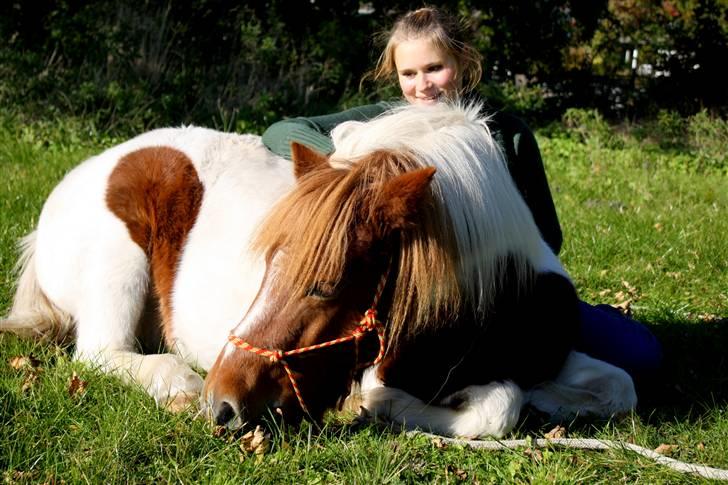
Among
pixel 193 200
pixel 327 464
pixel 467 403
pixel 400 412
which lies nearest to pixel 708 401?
pixel 467 403

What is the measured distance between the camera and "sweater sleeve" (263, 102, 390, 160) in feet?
→ 11.5

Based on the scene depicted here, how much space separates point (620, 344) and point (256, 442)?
1891 mm

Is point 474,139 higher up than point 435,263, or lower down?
higher up

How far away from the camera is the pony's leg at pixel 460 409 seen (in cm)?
279

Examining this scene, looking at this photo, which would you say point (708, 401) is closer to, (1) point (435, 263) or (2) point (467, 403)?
(2) point (467, 403)

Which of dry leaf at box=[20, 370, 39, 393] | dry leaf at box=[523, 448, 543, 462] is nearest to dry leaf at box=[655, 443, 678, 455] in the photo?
dry leaf at box=[523, 448, 543, 462]

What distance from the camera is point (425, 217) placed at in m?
2.49

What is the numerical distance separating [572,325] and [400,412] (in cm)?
85

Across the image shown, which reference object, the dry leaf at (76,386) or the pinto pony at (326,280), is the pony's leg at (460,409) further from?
the dry leaf at (76,386)

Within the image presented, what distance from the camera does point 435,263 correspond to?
2.50 meters

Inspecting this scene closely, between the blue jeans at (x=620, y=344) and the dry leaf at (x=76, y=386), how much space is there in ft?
6.99

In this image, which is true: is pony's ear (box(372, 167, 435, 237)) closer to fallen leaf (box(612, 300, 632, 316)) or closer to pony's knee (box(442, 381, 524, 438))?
pony's knee (box(442, 381, 524, 438))

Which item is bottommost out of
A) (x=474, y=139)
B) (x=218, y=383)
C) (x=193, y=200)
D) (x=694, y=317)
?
(x=694, y=317)

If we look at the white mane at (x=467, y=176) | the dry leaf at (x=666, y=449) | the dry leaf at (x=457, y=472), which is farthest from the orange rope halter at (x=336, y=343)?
the dry leaf at (x=666, y=449)
